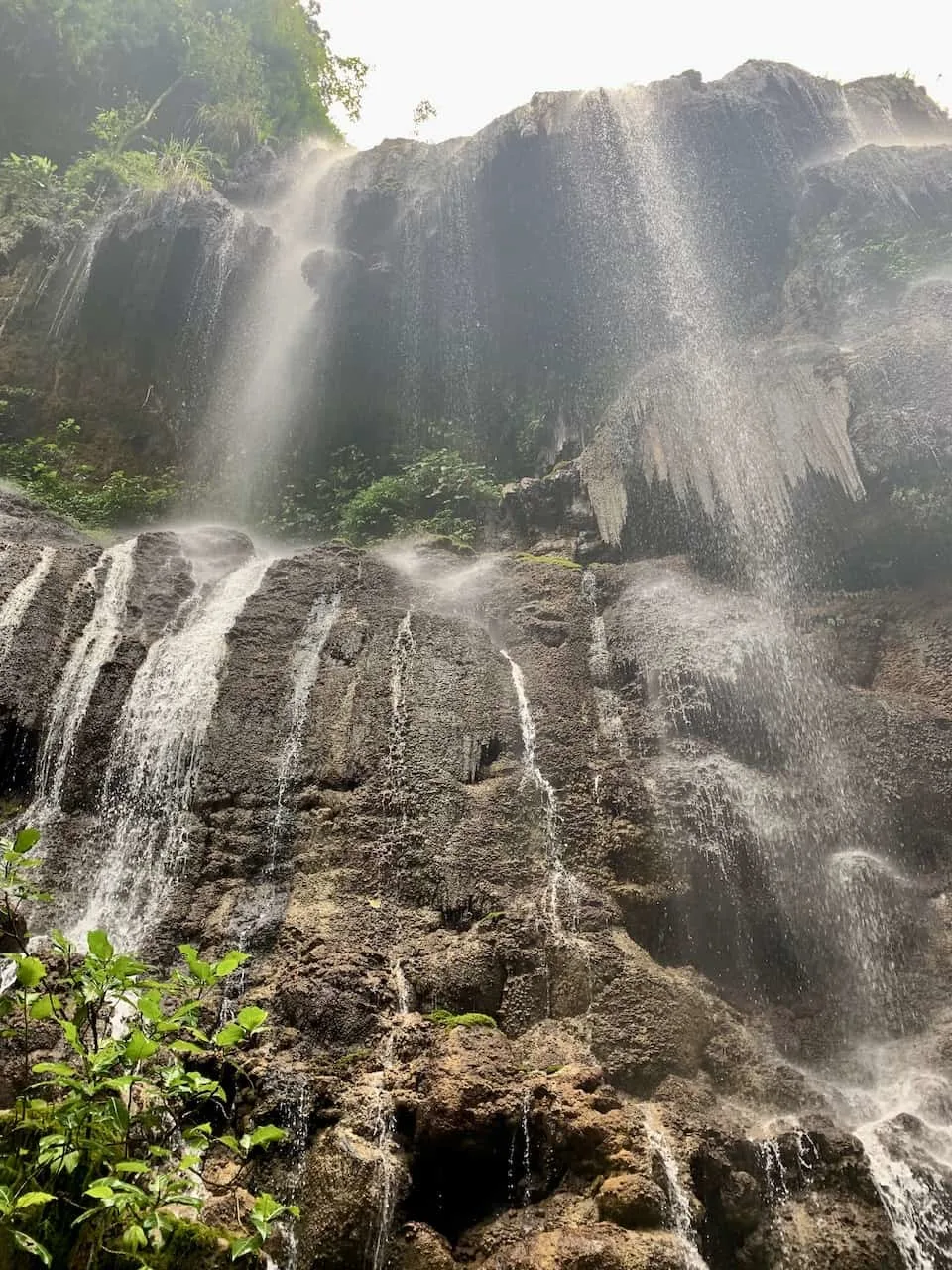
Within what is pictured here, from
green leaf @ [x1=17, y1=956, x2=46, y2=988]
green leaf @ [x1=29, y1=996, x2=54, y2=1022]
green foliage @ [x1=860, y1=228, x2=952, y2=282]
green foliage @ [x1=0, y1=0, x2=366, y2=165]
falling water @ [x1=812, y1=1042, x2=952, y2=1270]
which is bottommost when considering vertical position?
falling water @ [x1=812, y1=1042, x2=952, y2=1270]

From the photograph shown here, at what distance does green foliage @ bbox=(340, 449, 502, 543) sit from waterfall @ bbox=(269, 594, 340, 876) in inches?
171

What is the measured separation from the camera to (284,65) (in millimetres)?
23672

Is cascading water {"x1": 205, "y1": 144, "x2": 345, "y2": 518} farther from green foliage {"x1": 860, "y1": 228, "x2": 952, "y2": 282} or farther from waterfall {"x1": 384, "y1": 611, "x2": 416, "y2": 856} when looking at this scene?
green foliage {"x1": 860, "y1": 228, "x2": 952, "y2": 282}

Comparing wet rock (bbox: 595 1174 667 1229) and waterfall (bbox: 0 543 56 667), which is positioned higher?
waterfall (bbox: 0 543 56 667)

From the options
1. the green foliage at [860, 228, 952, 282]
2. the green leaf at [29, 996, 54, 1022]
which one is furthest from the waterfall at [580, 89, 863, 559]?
the green leaf at [29, 996, 54, 1022]

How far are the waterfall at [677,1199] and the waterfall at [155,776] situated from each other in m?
4.40

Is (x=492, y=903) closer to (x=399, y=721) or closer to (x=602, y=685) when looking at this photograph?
(x=399, y=721)

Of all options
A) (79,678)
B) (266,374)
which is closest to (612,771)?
(79,678)

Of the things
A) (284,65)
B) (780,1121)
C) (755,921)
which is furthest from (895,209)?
(284,65)

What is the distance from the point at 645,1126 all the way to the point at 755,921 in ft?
7.86

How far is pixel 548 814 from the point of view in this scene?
312 inches

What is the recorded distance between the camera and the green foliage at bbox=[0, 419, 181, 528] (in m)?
14.4

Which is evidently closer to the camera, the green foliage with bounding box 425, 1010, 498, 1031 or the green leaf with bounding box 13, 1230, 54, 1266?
the green leaf with bounding box 13, 1230, 54, 1266

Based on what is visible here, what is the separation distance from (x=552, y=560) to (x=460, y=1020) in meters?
6.84
